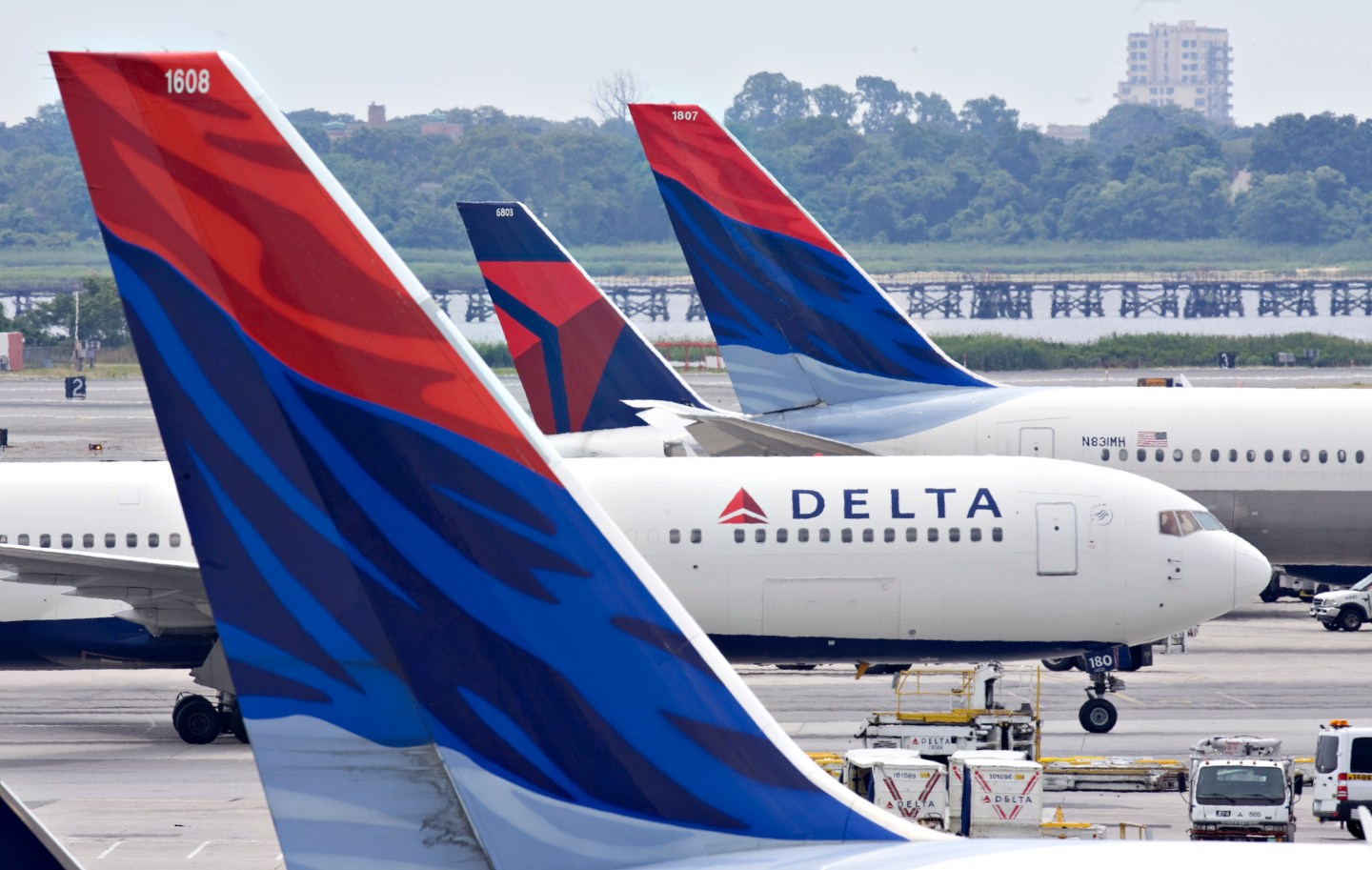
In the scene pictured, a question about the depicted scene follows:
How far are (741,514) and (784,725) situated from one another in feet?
15.6

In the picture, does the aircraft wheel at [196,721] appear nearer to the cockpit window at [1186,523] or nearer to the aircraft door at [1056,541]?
the aircraft door at [1056,541]

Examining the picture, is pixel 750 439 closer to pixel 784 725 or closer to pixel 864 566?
pixel 784 725

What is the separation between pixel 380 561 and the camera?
9.34m

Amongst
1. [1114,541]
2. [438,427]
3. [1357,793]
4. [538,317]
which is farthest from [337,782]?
[538,317]

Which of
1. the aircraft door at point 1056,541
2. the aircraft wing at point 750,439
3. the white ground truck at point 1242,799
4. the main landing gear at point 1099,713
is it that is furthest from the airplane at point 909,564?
the aircraft wing at point 750,439

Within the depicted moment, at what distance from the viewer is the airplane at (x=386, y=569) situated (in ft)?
29.9

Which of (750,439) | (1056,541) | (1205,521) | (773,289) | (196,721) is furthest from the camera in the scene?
(773,289)

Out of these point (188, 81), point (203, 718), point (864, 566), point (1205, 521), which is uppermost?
point (188, 81)

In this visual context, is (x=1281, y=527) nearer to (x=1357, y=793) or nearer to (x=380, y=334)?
(x=1357, y=793)

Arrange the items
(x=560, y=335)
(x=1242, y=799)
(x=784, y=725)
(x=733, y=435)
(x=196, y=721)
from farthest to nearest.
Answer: (x=560, y=335)
(x=733, y=435)
(x=784, y=725)
(x=196, y=721)
(x=1242, y=799)

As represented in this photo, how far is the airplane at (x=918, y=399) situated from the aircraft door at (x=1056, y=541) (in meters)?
10.9

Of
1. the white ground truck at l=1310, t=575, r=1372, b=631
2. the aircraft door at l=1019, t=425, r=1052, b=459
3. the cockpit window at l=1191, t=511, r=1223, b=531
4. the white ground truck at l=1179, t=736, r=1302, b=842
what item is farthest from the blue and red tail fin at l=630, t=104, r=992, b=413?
the white ground truck at l=1179, t=736, r=1302, b=842

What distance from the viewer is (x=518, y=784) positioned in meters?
9.33

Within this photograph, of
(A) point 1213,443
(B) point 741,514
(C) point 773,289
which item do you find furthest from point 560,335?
(A) point 1213,443
